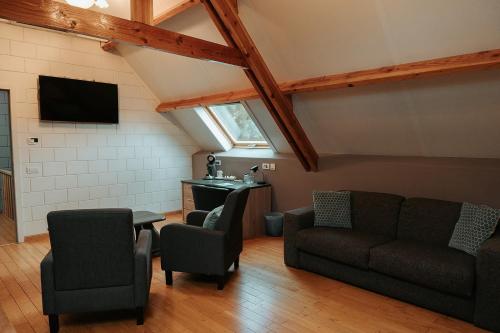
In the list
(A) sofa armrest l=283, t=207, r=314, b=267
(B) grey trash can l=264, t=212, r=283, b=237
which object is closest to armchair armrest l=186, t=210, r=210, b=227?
(A) sofa armrest l=283, t=207, r=314, b=267

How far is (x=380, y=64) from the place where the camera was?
3.24 metres

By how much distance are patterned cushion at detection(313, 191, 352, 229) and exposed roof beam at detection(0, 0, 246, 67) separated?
5.80 ft

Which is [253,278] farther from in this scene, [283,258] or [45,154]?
[45,154]

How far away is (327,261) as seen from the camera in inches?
140

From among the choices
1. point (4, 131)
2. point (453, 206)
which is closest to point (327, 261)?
point (453, 206)

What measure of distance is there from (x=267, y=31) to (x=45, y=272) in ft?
9.59

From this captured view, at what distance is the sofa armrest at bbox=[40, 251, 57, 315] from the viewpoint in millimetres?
2438

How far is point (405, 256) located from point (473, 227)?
62 centimetres

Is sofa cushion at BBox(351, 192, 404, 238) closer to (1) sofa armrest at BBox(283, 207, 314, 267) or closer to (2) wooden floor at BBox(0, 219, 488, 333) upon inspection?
(1) sofa armrest at BBox(283, 207, 314, 267)

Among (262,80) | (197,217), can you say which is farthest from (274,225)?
(262,80)

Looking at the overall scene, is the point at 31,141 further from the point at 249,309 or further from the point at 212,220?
the point at 249,309

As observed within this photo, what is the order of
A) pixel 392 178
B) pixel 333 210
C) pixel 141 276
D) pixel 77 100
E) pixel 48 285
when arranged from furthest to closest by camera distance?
pixel 77 100, pixel 392 178, pixel 333 210, pixel 141 276, pixel 48 285

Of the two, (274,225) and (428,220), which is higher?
(428,220)

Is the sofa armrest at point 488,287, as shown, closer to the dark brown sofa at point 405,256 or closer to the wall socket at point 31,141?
the dark brown sofa at point 405,256
